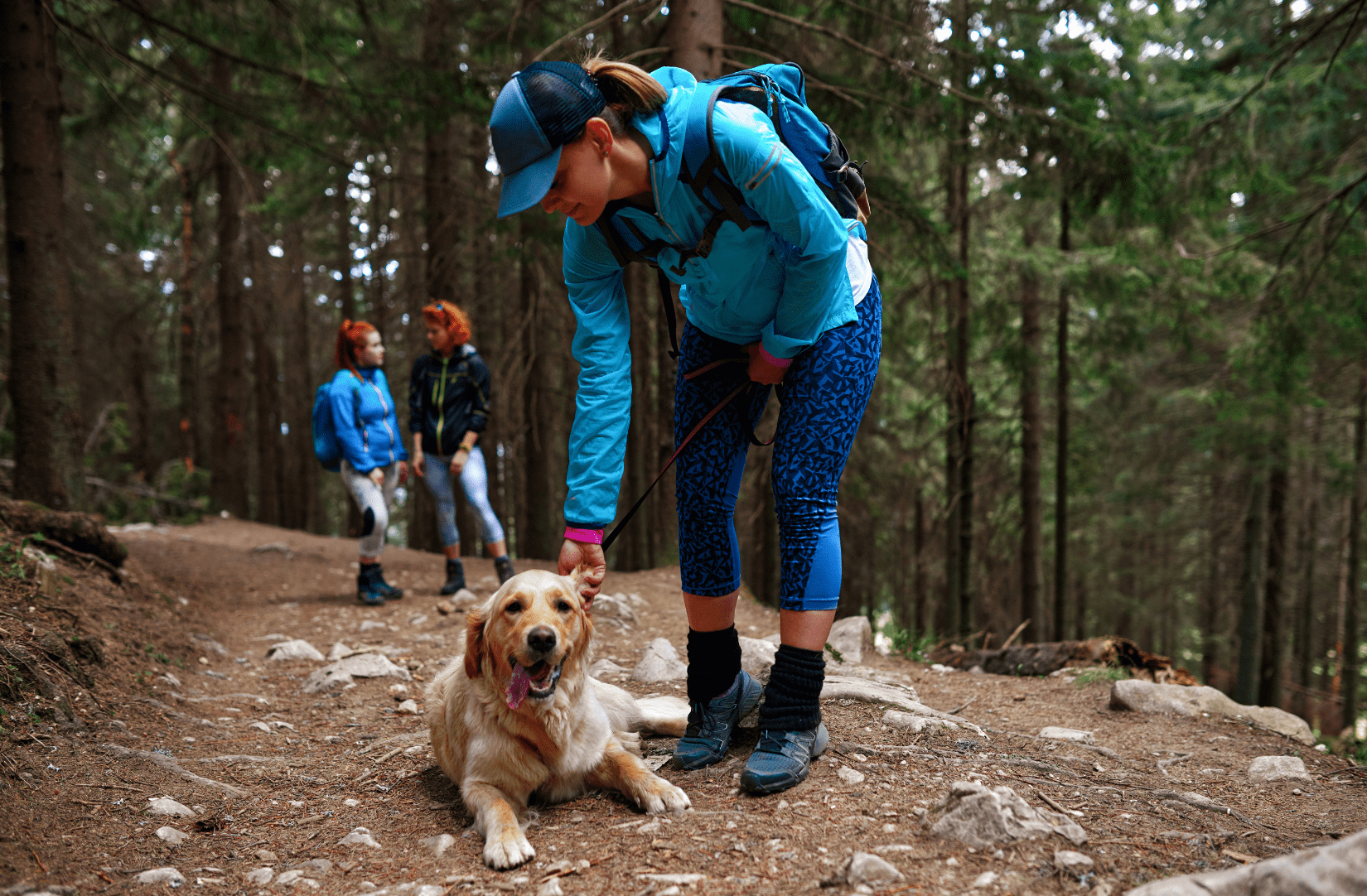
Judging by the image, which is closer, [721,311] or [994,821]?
[994,821]

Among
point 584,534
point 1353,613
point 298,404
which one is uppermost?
point 298,404

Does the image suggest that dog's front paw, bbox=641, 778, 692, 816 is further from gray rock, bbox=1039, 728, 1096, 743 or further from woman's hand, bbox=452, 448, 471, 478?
woman's hand, bbox=452, 448, 471, 478

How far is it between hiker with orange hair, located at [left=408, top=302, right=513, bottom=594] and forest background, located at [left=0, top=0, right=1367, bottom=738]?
2001 millimetres

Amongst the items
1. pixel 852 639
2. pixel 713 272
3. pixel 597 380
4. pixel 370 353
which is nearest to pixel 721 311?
pixel 713 272

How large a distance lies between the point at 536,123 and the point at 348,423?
516 cm

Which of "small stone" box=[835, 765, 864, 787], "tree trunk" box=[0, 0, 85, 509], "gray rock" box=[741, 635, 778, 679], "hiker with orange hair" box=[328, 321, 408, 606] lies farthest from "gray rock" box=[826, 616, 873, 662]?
"tree trunk" box=[0, 0, 85, 509]

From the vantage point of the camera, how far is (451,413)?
6758 millimetres

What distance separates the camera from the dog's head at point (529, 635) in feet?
8.21

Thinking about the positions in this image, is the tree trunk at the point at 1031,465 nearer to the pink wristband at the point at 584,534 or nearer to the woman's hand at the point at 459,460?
the woman's hand at the point at 459,460

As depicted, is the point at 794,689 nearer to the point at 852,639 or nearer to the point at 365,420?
the point at 852,639

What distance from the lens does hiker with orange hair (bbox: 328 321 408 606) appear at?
21.9 ft

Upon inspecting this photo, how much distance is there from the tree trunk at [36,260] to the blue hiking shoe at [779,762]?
6.63 m

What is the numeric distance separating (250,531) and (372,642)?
724 cm

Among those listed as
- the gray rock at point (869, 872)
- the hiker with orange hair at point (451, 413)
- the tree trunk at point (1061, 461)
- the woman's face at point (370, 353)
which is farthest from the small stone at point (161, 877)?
the tree trunk at point (1061, 461)
